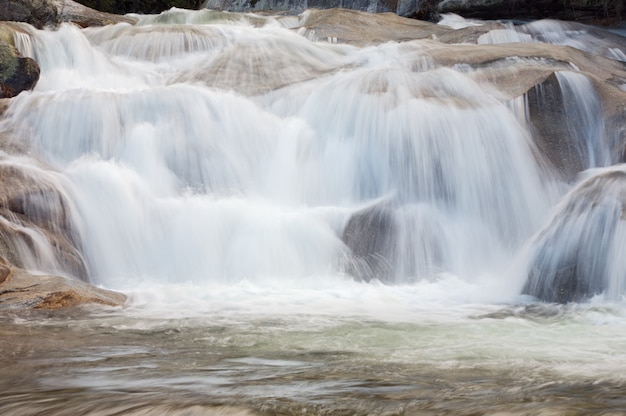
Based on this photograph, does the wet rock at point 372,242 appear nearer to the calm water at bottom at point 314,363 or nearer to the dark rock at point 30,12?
the calm water at bottom at point 314,363

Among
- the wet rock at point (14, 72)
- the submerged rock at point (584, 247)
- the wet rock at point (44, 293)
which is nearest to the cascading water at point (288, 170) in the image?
the wet rock at point (14, 72)

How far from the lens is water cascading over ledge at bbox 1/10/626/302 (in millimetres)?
7684

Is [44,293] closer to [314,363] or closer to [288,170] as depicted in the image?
[314,363]

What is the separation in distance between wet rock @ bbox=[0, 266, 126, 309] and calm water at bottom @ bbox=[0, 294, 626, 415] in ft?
0.72

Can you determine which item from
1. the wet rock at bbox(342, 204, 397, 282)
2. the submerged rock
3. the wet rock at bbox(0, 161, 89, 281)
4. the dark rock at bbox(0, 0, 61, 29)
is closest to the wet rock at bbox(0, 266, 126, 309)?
the wet rock at bbox(0, 161, 89, 281)

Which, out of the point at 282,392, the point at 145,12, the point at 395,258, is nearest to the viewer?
the point at 282,392

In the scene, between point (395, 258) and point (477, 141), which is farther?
point (477, 141)

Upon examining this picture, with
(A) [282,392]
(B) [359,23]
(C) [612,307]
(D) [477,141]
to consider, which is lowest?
(C) [612,307]

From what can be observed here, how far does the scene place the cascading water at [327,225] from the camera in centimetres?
359

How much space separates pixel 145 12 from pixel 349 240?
14.9 meters

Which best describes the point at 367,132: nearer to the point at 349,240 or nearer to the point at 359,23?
the point at 349,240

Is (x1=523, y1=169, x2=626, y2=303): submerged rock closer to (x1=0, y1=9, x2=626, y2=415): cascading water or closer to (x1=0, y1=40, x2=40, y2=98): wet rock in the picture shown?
(x1=0, y1=9, x2=626, y2=415): cascading water

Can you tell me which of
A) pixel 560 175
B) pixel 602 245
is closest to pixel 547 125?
pixel 560 175

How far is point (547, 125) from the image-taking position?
9.16m
